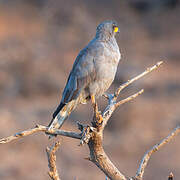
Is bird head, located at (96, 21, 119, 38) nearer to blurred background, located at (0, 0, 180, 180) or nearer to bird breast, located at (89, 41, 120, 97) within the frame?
bird breast, located at (89, 41, 120, 97)

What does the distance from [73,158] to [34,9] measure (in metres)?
10.0

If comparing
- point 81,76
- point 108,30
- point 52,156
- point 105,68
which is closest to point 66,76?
point 108,30

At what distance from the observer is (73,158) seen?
1010 centimetres

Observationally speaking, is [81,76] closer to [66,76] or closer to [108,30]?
[108,30]

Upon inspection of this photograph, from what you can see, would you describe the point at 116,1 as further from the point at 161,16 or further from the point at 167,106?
the point at 167,106

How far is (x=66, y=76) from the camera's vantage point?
13719mm

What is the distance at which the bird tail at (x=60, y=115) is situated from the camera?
3.84 m

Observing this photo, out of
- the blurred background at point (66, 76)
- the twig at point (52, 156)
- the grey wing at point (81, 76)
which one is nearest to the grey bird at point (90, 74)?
the grey wing at point (81, 76)

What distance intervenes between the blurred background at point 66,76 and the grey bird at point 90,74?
5.70 meters

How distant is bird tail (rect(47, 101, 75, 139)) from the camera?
3838mm

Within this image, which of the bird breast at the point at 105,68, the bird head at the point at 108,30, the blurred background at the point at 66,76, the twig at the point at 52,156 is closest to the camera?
the twig at the point at 52,156

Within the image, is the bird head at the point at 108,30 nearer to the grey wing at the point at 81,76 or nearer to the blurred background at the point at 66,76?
the grey wing at the point at 81,76

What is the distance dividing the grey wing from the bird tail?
0.29ft

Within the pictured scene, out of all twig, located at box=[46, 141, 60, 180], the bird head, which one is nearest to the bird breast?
the bird head
